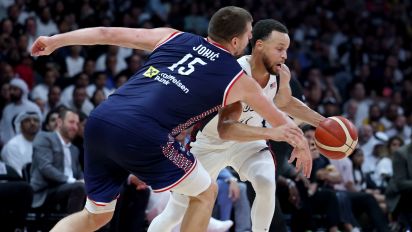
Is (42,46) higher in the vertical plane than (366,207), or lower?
higher

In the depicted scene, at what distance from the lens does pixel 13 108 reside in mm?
11516

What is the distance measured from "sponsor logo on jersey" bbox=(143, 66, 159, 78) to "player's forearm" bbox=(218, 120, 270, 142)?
0.67 m

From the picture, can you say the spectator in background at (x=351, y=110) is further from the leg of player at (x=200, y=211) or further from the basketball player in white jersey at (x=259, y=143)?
the leg of player at (x=200, y=211)

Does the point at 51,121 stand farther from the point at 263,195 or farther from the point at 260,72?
the point at 263,195

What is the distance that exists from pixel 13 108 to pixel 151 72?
6.39 metres

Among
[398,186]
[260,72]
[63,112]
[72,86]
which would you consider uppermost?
[260,72]

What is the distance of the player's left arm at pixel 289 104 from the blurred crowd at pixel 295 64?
3282mm

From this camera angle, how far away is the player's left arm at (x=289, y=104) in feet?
22.2

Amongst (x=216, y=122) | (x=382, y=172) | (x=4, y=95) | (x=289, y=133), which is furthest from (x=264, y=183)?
(x=4, y=95)

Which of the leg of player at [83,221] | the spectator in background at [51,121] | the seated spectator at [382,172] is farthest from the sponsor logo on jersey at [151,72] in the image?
the seated spectator at [382,172]

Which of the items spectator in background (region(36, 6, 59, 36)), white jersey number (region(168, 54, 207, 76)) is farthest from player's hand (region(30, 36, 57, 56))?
spectator in background (region(36, 6, 59, 36))

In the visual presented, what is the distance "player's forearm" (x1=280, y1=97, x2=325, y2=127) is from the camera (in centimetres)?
677

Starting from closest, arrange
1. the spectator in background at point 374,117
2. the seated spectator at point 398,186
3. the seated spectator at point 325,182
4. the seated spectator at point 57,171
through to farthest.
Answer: the seated spectator at point 57,171 < the seated spectator at point 398,186 < the seated spectator at point 325,182 < the spectator in background at point 374,117

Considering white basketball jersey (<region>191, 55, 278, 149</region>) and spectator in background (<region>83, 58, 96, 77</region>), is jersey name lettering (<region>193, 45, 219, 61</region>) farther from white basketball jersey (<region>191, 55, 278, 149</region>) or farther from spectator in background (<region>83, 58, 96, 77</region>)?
spectator in background (<region>83, 58, 96, 77</region>)
